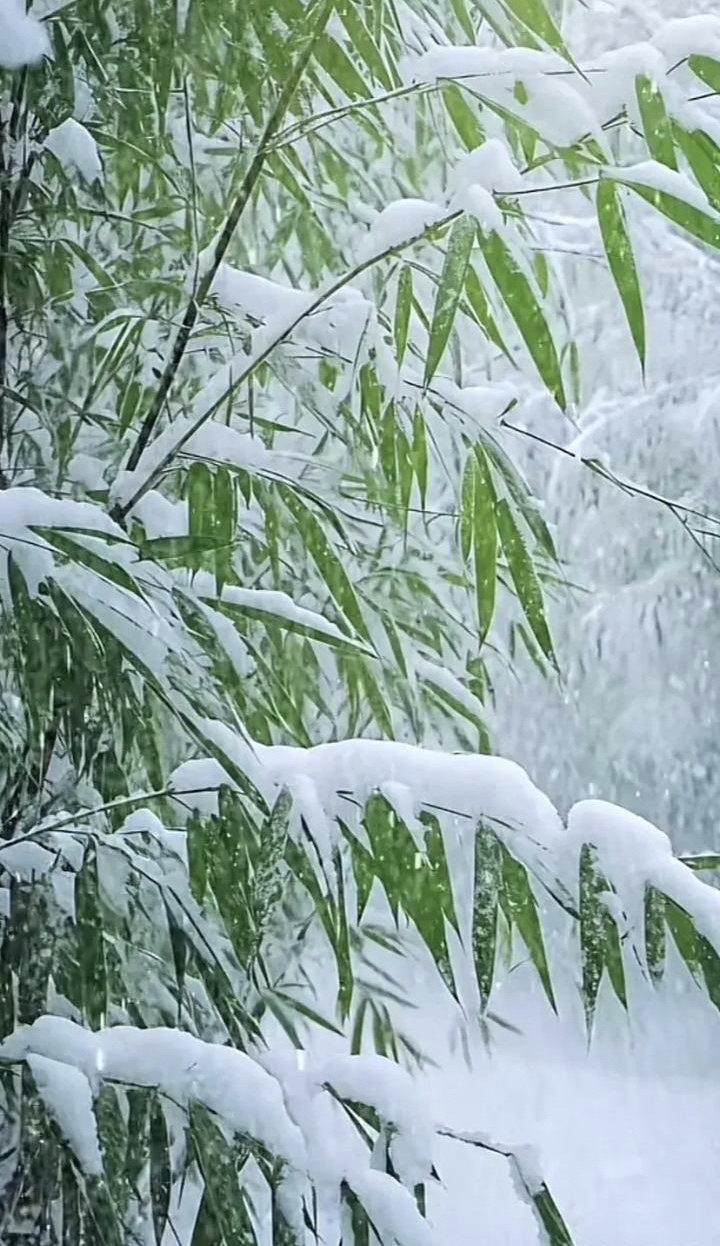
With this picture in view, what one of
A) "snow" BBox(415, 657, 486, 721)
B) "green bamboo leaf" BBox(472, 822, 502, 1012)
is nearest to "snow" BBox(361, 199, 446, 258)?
"green bamboo leaf" BBox(472, 822, 502, 1012)

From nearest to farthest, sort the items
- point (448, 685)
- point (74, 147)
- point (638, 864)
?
1. point (638, 864)
2. point (74, 147)
3. point (448, 685)

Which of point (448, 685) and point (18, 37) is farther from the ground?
point (18, 37)

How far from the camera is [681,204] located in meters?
0.61

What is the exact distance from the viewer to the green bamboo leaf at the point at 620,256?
62 centimetres

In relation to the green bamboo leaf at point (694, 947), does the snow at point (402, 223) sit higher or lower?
higher

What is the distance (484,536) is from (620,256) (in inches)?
7.4

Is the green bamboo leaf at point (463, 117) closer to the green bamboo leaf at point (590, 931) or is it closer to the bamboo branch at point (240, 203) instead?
the bamboo branch at point (240, 203)

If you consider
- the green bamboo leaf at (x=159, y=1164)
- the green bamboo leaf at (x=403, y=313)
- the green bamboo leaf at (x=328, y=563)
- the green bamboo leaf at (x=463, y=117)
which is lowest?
the green bamboo leaf at (x=159, y=1164)

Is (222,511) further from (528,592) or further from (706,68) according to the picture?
(706,68)

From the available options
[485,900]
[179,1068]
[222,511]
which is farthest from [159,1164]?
[222,511]

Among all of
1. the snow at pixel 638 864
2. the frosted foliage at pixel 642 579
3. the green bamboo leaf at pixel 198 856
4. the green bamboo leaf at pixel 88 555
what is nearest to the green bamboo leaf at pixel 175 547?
the green bamboo leaf at pixel 88 555

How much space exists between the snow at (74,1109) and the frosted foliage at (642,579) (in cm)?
103

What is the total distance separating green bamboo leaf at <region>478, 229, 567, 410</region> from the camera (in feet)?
2.10

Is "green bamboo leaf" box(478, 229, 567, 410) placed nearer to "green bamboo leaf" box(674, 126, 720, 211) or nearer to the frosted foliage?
"green bamboo leaf" box(674, 126, 720, 211)
